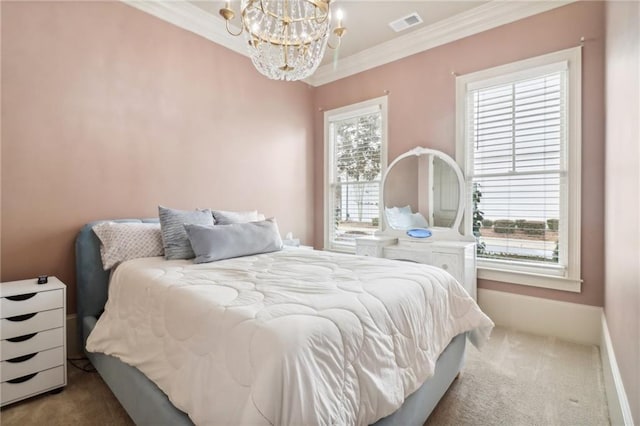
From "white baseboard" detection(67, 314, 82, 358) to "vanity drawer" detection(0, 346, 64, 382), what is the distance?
51cm

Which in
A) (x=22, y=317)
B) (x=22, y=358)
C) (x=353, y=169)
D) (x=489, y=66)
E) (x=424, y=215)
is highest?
(x=489, y=66)

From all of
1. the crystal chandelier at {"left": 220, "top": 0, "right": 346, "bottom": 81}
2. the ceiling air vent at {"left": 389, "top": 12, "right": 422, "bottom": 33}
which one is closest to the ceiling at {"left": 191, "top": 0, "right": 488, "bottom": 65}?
the ceiling air vent at {"left": 389, "top": 12, "right": 422, "bottom": 33}

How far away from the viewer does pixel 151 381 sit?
140 centimetres

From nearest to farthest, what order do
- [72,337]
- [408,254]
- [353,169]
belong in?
[72,337]
[408,254]
[353,169]

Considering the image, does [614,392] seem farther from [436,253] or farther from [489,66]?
[489,66]

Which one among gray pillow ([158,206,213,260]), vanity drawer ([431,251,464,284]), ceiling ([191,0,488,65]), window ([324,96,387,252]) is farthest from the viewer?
window ([324,96,387,252])

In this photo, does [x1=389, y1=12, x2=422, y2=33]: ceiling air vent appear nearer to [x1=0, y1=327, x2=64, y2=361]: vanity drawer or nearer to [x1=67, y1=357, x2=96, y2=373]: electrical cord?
[x1=0, y1=327, x2=64, y2=361]: vanity drawer

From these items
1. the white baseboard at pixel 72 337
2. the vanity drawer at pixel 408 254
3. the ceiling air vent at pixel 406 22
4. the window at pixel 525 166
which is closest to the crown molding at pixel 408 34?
the ceiling air vent at pixel 406 22

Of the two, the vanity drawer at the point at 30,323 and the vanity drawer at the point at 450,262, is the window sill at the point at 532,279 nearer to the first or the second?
the vanity drawer at the point at 450,262

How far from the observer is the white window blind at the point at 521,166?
106 inches

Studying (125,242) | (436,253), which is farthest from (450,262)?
(125,242)

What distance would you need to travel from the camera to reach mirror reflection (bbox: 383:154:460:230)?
3207 millimetres

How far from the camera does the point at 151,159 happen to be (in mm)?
2820

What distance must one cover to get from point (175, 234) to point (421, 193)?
96.0 inches
